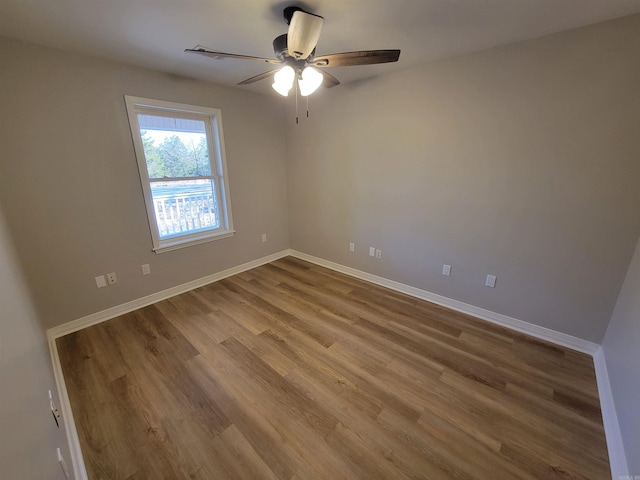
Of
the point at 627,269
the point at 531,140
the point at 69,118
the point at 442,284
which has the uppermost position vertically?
the point at 69,118

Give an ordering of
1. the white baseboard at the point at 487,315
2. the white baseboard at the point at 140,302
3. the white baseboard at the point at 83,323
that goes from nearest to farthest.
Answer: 1. the white baseboard at the point at 83,323
2. the white baseboard at the point at 487,315
3. the white baseboard at the point at 140,302

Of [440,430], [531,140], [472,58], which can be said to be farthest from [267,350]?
[472,58]

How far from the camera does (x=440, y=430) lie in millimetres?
1526

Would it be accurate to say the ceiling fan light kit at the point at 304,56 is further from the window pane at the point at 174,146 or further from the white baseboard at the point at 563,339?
the white baseboard at the point at 563,339

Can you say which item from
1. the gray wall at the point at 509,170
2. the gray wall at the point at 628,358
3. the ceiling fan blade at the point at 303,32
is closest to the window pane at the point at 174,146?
the gray wall at the point at 509,170

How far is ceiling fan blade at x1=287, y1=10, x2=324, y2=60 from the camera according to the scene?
1.33 meters

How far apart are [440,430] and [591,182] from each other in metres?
2.05

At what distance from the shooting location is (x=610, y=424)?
4.97 feet

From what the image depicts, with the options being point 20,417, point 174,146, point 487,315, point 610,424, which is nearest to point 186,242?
point 174,146

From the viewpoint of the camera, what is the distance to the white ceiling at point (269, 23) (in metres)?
1.55

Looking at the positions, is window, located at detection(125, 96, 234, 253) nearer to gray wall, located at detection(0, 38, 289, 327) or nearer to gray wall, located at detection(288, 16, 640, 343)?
gray wall, located at detection(0, 38, 289, 327)

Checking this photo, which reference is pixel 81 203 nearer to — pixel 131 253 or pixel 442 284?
pixel 131 253

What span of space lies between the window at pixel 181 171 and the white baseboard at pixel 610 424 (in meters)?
3.70

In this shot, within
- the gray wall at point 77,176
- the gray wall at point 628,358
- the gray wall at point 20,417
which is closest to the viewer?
the gray wall at point 20,417
